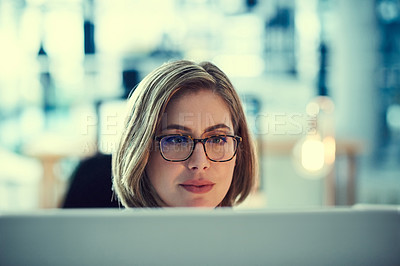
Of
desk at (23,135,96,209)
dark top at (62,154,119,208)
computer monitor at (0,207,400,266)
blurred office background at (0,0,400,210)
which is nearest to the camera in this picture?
computer monitor at (0,207,400,266)

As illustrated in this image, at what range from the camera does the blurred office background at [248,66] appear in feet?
8.72

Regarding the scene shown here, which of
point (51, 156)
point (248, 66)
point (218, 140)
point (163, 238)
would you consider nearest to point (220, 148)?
point (218, 140)

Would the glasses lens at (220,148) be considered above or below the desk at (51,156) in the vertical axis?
above

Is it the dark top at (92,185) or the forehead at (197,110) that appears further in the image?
the dark top at (92,185)

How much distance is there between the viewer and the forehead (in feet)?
2.28

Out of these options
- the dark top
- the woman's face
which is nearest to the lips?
the woman's face

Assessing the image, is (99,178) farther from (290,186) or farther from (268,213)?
(290,186)

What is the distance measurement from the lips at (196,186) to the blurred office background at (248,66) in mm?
1821

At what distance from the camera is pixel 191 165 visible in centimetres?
69

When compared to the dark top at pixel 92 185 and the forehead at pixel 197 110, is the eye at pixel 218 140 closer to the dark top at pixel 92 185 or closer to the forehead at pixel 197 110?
the forehead at pixel 197 110

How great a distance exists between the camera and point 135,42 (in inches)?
109

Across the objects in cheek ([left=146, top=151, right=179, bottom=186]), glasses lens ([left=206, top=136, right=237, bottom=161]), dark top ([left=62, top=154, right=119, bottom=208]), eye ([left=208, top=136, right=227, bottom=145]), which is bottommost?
dark top ([left=62, top=154, right=119, bottom=208])

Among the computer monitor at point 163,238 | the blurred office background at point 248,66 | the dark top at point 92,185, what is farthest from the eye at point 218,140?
the blurred office background at point 248,66

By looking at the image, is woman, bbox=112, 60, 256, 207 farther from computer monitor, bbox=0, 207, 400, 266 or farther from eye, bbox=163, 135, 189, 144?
computer monitor, bbox=0, 207, 400, 266
